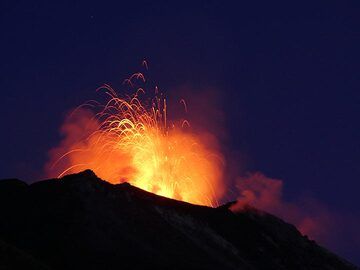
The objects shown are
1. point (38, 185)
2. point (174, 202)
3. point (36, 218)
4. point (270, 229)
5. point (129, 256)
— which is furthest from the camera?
point (270, 229)

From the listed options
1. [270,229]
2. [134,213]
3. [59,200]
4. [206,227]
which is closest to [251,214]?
[270,229]

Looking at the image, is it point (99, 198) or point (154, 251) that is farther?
point (99, 198)

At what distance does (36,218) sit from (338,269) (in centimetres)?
4805

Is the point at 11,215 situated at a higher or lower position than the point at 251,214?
lower

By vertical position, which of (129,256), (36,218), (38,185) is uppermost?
(38,185)

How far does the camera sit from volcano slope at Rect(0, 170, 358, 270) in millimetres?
76125

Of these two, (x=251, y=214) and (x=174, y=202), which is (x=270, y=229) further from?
(x=174, y=202)

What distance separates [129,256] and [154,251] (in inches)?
165

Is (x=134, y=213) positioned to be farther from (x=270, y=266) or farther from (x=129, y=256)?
(x=270, y=266)

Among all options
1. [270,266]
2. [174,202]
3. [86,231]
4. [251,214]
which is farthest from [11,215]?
[251,214]

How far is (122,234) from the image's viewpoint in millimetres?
82188

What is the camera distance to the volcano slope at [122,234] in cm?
7612

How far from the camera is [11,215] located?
8431 centimetres

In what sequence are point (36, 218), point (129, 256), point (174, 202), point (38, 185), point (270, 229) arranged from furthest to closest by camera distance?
point (270, 229), point (174, 202), point (38, 185), point (36, 218), point (129, 256)
